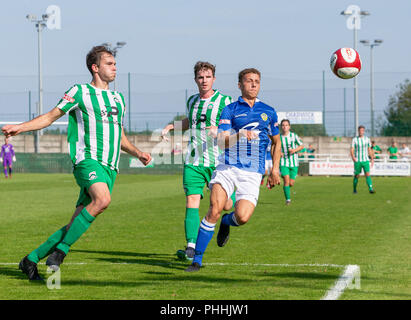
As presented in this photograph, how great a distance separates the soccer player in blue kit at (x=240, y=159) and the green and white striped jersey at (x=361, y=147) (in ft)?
51.2

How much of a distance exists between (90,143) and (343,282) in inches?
109

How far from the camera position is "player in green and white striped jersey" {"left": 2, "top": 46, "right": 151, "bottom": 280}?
6.77 meters

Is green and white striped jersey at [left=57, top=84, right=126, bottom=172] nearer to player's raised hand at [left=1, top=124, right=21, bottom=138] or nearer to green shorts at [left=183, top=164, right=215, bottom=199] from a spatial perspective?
player's raised hand at [left=1, top=124, right=21, bottom=138]

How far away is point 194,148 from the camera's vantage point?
863 centimetres

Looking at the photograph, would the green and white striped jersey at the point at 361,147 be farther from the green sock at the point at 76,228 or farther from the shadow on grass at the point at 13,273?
Answer: the green sock at the point at 76,228

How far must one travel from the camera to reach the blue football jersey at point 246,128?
25.0ft

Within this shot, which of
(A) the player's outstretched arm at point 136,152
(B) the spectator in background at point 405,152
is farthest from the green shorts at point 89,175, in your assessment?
(B) the spectator in background at point 405,152

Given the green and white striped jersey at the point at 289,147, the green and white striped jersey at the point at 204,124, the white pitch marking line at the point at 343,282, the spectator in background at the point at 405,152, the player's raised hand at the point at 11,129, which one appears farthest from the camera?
the spectator in background at the point at 405,152

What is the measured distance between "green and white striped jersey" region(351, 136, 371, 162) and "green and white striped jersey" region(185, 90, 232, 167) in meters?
15.0

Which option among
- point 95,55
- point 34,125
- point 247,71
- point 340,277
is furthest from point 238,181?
point 34,125

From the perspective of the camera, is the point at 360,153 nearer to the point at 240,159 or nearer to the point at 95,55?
the point at 240,159

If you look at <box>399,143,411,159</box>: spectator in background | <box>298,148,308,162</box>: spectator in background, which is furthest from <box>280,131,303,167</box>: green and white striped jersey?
<box>298,148,308,162</box>: spectator in background
